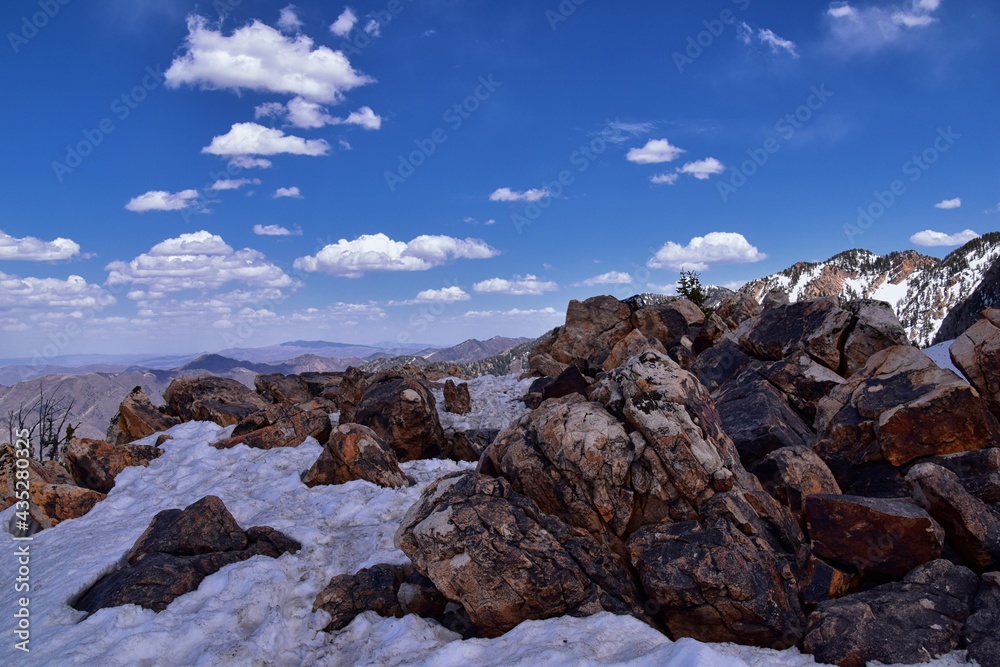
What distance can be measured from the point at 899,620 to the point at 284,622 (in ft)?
28.8

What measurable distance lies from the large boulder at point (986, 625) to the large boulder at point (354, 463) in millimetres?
11560

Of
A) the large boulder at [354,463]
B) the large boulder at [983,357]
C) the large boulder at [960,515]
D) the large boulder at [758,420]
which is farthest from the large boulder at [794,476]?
the large boulder at [354,463]

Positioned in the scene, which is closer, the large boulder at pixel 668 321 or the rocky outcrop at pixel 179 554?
the rocky outcrop at pixel 179 554

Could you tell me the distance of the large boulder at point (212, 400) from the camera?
21.8 metres

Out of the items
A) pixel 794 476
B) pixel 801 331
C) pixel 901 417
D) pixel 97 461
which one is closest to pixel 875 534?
pixel 794 476

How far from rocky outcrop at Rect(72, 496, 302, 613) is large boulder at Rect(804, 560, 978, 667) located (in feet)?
30.8

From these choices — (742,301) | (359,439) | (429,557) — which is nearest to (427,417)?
(359,439)

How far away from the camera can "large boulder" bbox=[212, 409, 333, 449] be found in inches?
722

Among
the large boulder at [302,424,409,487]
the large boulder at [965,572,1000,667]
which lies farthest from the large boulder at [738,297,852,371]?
the large boulder at [302,424,409,487]

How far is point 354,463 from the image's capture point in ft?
48.8

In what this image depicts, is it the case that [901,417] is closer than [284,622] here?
No

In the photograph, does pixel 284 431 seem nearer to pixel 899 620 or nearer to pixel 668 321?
pixel 899 620

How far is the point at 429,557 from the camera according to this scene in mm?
8367

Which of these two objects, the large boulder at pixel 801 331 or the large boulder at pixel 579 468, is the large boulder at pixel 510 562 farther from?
the large boulder at pixel 801 331
